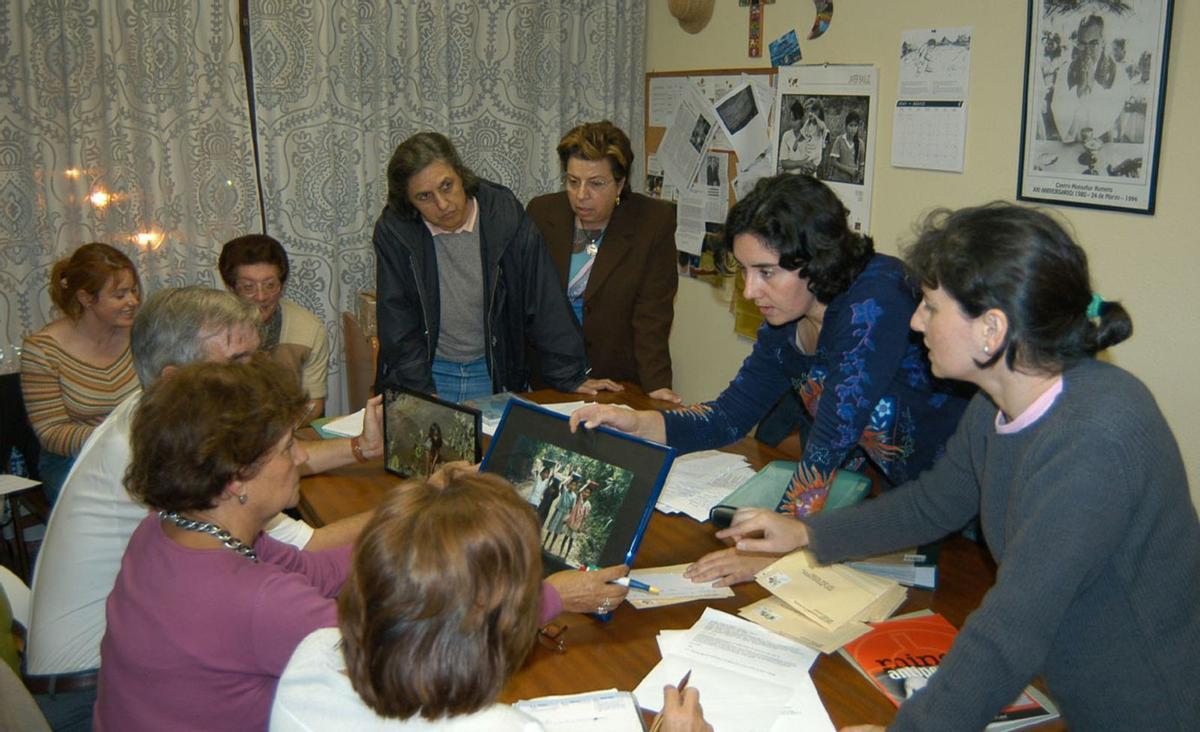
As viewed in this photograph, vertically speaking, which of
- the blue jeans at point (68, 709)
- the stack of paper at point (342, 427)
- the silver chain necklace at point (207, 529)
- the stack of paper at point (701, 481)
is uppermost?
the silver chain necklace at point (207, 529)

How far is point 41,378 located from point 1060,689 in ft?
9.44

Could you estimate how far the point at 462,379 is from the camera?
129 inches

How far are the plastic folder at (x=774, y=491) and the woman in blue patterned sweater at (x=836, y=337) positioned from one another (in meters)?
0.05

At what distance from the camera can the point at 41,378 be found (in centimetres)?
294

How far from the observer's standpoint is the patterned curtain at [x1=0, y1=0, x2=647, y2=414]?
3.59 m

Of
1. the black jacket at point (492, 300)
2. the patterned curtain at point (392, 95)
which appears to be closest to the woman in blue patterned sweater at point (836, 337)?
the black jacket at point (492, 300)

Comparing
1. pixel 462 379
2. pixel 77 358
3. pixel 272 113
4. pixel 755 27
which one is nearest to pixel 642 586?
pixel 462 379

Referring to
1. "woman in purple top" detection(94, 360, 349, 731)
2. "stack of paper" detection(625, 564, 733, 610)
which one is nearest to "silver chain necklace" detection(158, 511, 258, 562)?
"woman in purple top" detection(94, 360, 349, 731)

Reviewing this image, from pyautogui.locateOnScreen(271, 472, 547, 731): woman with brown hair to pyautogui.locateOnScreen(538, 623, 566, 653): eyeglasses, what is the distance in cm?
44

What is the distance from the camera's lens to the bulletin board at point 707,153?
13.2ft

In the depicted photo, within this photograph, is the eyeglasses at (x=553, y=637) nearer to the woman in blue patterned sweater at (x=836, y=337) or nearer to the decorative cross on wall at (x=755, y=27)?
the woman in blue patterned sweater at (x=836, y=337)

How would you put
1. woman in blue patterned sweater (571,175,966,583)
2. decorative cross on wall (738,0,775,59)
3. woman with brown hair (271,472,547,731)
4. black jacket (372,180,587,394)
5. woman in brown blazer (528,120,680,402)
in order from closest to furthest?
1. woman with brown hair (271,472,547,731)
2. woman in blue patterned sweater (571,175,966,583)
3. black jacket (372,180,587,394)
4. woman in brown blazer (528,120,680,402)
5. decorative cross on wall (738,0,775,59)

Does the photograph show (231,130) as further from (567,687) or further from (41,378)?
(567,687)

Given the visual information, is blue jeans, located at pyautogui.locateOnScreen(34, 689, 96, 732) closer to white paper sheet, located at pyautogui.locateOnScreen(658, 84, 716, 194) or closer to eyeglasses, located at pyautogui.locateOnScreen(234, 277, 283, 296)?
eyeglasses, located at pyautogui.locateOnScreen(234, 277, 283, 296)
